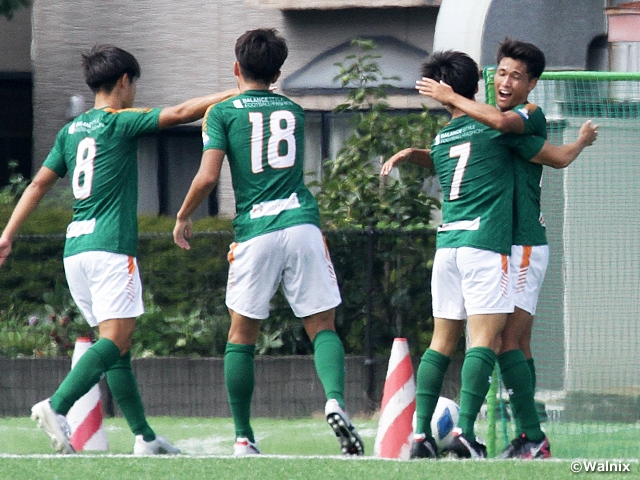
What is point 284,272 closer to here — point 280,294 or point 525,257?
point 525,257

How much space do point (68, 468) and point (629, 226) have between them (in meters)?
3.93

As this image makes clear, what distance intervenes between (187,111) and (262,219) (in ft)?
2.22

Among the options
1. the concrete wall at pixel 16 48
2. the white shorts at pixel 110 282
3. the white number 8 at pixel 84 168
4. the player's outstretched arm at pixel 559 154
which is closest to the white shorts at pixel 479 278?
the player's outstretched arm at pixel 559 154

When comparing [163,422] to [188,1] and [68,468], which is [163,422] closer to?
[68,468]

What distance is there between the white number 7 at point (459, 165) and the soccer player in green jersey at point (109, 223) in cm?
119

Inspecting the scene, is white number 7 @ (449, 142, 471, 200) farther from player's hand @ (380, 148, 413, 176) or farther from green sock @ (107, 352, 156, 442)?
green sock @ (107, 352, 156, 442)

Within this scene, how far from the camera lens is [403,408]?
277 inches

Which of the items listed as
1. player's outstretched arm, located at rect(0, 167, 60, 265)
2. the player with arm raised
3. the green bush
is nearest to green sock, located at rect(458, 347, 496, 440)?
the player with arm raised

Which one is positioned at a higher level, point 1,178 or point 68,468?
point 1,178

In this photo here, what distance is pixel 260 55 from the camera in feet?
21.4

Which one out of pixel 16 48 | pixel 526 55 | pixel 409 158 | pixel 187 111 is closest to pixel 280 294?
pixel 409 158

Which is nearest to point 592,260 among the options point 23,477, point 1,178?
point 23,477

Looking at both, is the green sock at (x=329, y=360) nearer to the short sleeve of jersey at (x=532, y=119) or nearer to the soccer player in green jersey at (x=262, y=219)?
the soccer player in green jersey at (x=262, y=219)

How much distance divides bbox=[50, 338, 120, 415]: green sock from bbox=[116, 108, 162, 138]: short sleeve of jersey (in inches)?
42.4
